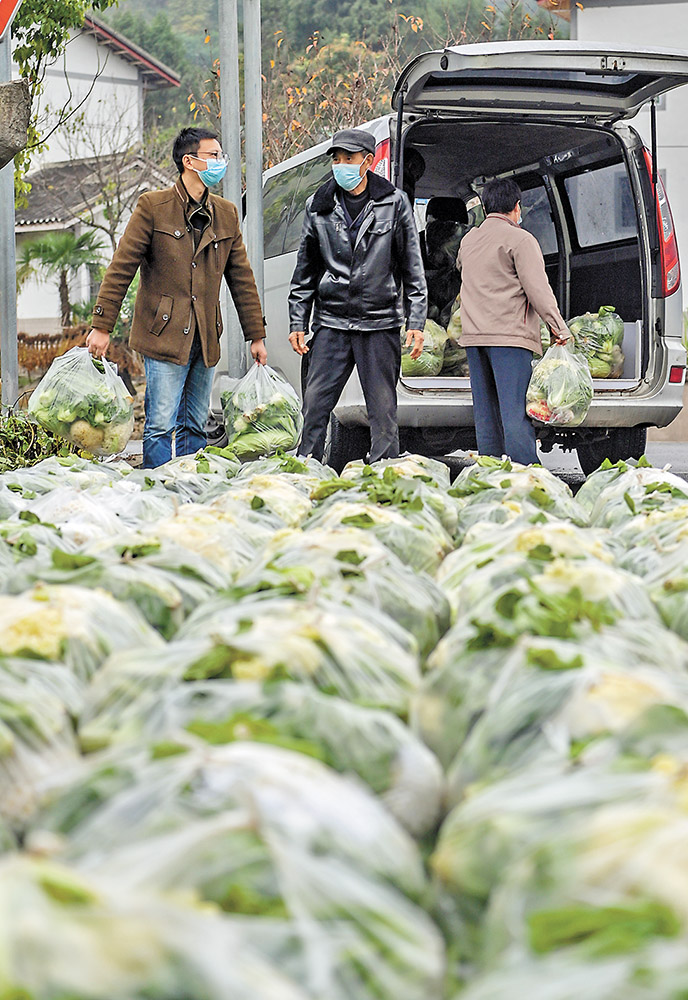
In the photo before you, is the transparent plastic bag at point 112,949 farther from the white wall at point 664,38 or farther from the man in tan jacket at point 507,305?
the white wall at point 664,38

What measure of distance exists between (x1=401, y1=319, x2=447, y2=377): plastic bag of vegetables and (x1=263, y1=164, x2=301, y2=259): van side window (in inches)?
46.9

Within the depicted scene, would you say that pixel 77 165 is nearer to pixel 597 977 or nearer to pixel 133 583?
pixel 133 583

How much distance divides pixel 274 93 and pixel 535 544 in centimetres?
2310

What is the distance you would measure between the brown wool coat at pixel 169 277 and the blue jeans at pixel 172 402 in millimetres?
68

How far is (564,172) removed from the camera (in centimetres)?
758

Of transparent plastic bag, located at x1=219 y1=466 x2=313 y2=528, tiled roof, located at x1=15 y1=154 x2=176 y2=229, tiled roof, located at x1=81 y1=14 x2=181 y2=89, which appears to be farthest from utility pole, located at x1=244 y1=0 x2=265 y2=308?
tiled roof, located at x1=81 y1=14 x2=181 y2=89

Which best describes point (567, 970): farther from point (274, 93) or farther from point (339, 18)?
point (339, 18)

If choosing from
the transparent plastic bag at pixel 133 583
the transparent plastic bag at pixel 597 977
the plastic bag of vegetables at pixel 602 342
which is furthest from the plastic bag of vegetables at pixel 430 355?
the transparent plastic bag at pixel 597 977

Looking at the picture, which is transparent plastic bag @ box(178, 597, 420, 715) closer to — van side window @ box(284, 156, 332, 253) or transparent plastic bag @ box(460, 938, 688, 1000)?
transparent plastic bag @ box(460, 938, 688, 1000)

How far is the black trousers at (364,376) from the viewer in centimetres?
572

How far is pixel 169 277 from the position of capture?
5543 millimetres

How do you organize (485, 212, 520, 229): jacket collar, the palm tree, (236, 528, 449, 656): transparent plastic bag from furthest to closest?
the palm tree, (485, 212, 520, 229): jacket collar, (236, 528, 449, 656): transparent plastic bag

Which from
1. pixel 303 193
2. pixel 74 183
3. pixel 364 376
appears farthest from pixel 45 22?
pixel 74 183

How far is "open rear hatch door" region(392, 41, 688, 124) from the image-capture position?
556 cm
